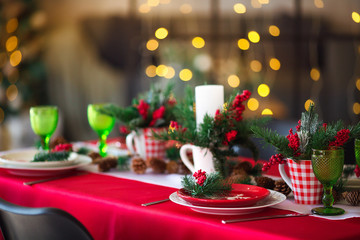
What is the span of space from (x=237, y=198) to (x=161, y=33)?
292 centimetres

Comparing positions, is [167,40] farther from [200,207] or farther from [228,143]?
[200,207]

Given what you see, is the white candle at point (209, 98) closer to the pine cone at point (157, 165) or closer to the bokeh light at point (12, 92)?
the pine cone at point (157, 165)

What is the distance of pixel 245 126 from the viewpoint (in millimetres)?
1385

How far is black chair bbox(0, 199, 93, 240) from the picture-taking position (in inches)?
34.5

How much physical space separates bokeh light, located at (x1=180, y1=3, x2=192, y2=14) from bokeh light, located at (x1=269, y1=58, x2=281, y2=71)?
0.84m

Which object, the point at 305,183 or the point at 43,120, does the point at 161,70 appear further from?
the point at 305,183

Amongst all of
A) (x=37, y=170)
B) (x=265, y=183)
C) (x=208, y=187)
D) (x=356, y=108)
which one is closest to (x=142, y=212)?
(x=208, y=187)

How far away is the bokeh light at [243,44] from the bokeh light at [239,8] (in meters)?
0.18

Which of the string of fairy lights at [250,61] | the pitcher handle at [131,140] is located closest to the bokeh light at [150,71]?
the string of fairy lights at [250,61]

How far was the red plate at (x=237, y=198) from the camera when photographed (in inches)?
39.0

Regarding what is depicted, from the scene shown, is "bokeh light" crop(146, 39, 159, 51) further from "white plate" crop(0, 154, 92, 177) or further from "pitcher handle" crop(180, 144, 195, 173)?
"pitcher handle" crop(180, 144, 195, 173)

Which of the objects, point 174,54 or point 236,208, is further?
point 174,54

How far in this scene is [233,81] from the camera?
337 centimetres

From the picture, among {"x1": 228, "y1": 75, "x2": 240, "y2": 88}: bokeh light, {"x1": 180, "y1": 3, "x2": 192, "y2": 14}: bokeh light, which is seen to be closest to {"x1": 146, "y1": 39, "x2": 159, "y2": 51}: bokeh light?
{"x1": 180, "y1": 3, "x2": 192, "y2": 14}: bokeh light
